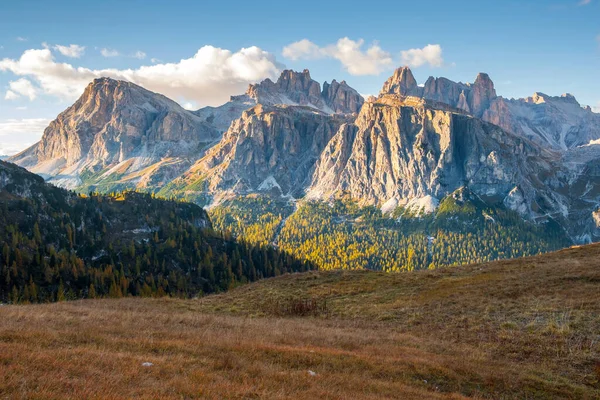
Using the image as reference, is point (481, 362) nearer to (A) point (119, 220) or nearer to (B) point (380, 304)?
(B) point (380, 304)

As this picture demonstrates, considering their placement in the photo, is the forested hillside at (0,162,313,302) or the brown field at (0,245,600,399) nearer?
the brown field at (0,245,600,399)

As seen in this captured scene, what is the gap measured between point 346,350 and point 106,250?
137 m

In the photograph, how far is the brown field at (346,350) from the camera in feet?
42.8

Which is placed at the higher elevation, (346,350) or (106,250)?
(346,350)

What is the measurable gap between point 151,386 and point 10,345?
8.08 metres

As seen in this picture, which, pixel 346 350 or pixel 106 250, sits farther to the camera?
pixel 106 250

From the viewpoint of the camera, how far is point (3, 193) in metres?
138

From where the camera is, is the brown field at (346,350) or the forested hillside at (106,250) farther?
the forested hillside at (106,250)

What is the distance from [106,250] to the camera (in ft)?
443

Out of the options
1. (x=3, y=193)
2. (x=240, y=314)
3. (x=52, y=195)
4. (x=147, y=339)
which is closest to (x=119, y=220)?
(x=52, y=195)

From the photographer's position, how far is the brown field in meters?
13.0

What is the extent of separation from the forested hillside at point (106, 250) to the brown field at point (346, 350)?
78204 millimetres

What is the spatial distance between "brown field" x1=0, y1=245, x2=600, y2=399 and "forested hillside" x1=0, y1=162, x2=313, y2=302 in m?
78.2

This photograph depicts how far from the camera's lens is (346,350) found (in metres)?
21.9
